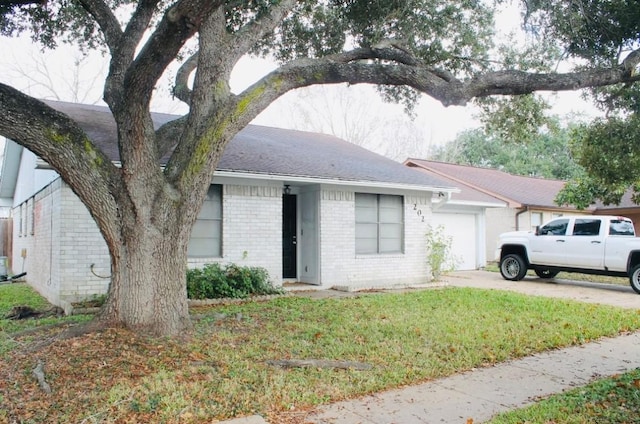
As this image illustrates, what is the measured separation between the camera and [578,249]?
1407 cm

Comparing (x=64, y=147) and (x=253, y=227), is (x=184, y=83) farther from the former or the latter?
(x=253, y=227)

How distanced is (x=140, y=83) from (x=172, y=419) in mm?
4125

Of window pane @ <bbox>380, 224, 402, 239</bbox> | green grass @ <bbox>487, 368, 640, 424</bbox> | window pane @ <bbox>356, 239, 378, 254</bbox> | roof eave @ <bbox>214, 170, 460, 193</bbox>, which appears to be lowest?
green grass @ <bbox>487, 368, 640, 424</bbox>

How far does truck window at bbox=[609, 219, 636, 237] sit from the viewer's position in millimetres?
13602

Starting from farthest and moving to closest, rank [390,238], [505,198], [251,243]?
[505,198]
[390,238]
[251,243]

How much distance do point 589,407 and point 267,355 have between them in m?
3.62

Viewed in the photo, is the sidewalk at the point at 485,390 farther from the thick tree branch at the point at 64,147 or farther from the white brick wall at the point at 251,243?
the white brick wall at the point at 251,243

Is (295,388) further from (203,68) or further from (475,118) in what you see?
(475,118)

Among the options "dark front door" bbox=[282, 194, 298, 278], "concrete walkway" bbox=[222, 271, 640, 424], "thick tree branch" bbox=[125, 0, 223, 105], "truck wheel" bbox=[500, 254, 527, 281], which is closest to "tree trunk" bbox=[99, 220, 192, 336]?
"thick tree branch" bbox=[125, 0, 223, 105]

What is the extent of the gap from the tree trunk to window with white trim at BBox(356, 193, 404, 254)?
7374mm

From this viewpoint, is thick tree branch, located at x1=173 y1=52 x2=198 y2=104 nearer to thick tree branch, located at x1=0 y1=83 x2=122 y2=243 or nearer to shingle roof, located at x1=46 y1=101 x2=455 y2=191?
shingle roof, located at x1=46 y1=101 x2=455 y2=191

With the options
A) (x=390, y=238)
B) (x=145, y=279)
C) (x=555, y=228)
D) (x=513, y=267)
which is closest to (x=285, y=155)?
(x=390, y=238)

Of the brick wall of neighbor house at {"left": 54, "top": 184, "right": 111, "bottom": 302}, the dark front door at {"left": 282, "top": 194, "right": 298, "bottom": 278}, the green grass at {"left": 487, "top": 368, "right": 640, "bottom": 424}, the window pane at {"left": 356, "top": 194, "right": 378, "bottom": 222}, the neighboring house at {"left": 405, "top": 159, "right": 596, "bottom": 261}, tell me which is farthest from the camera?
the neighboring house at {"left": 405, "top": 159, "right": 596, "bottom": 261}

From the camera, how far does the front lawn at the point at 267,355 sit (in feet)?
15.6
